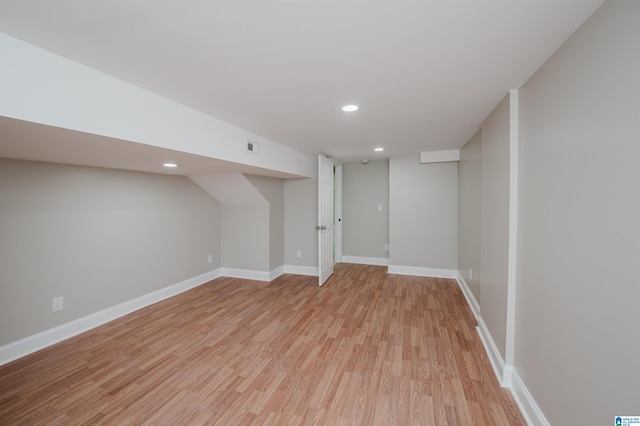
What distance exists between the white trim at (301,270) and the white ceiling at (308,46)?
3.25m

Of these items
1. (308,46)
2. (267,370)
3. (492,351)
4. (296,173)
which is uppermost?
(308,46)

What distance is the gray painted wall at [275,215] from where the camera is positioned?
14.2 feet

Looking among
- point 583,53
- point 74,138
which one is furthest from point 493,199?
point 74,138

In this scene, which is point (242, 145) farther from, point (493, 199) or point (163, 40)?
point (493, 199)

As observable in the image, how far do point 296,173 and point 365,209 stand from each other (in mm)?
2106

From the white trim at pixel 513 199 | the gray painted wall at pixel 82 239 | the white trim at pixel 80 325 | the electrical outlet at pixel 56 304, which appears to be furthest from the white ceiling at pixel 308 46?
the white trim at pixel 80 325

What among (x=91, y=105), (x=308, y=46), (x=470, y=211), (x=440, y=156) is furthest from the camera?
(x=440, y=156)

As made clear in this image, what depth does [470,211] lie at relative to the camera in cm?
342

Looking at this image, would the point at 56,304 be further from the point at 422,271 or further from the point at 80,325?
the point at 422,271

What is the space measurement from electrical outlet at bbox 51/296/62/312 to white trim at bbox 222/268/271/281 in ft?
7.51

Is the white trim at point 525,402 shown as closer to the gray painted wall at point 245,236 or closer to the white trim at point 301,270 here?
the white trim at point 301,270

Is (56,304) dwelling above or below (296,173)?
below

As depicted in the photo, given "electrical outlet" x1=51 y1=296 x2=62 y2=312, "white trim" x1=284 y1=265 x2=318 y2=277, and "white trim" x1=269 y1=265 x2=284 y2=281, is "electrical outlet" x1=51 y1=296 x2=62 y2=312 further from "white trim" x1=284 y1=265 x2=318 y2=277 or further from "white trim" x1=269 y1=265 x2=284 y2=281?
"white trim" x1=284 y1=265 x2=318 y2=277

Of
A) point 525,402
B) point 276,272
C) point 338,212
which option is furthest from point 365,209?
point 525,402
